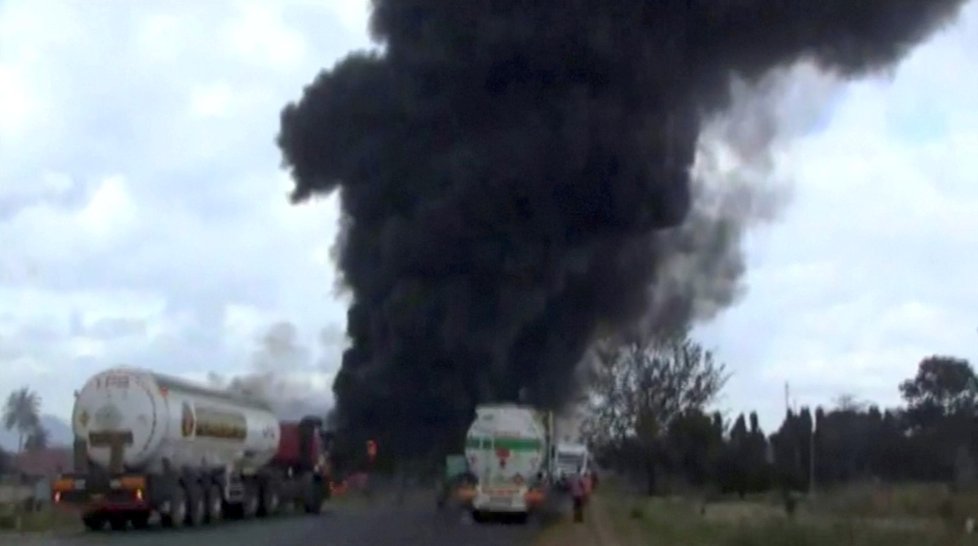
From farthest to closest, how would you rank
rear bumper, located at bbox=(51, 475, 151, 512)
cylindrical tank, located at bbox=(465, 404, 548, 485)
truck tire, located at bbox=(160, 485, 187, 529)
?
cylindrical tank, located at bbox=(465, 404, 548, 485) < truck tire, located at bbox=(160, 485, 187, 529) < rear bumper, located at bbox=(51, 475, 151, 512)

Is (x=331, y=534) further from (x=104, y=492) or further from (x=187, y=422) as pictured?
(x=187, y=422)

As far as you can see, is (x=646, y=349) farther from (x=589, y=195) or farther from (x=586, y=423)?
(x=589, y=195)

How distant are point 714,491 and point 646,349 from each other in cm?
656

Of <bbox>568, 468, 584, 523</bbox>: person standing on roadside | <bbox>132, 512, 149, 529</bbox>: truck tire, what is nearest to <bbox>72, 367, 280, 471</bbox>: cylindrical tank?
<bbox>132, 512, 149, 529</bbox>: truck tire

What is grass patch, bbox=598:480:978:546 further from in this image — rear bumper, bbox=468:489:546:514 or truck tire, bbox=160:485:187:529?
truck tire, bbox=160:485:187:529

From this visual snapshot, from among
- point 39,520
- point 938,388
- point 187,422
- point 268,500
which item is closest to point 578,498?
point 268,500

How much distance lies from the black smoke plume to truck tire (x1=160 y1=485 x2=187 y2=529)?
14.3m

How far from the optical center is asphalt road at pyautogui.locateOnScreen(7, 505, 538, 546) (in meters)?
29.6

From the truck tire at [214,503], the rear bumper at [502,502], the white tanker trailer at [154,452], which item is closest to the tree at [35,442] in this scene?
the white tanker trailer at [154,452]

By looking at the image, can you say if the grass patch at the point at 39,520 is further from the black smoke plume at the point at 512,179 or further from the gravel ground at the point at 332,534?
the black smoke plume at the point at 512,179

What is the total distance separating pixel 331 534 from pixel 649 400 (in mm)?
41581

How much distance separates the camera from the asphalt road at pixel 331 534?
29.6 meters

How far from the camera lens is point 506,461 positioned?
42875mm

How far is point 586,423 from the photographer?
72312 millimetres
